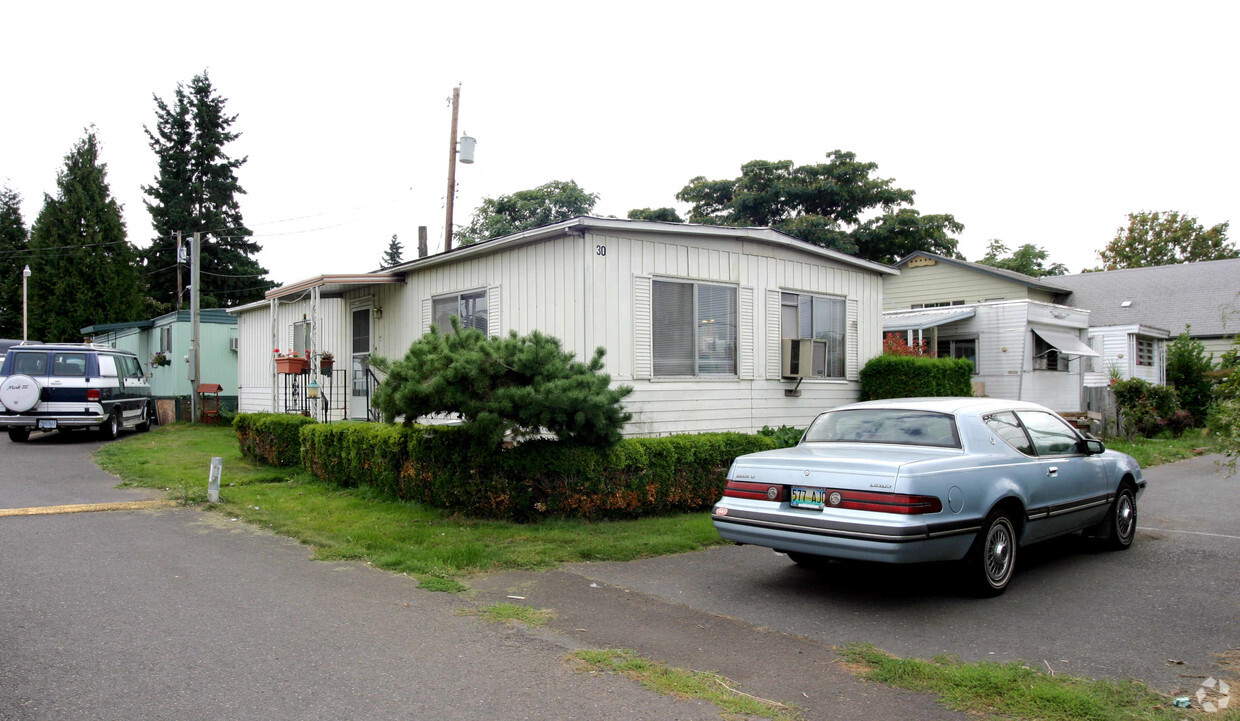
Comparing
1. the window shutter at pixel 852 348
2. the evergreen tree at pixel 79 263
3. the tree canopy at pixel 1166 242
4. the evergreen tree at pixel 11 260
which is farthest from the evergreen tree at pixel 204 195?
the tree canopy at pixel 1166 242

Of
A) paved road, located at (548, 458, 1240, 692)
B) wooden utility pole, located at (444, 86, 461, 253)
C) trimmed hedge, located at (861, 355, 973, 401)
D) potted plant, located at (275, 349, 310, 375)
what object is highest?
wooden utility pole, located at (444, 86, 461, 253)

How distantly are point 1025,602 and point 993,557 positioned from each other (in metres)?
0.38

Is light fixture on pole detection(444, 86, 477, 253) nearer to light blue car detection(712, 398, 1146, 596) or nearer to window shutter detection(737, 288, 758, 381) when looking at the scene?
window shutter detection(737, 288, 758, 381)

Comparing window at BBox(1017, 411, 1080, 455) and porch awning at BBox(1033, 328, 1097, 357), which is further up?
porch awning at BBox(1033, 328, 1097, 357)

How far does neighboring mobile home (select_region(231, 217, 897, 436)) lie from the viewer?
34.9 ft

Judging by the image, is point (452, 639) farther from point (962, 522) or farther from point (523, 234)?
point (523, 234)

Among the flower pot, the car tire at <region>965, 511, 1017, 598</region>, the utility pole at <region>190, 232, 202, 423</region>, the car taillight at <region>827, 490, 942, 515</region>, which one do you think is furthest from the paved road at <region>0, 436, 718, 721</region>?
the utility pole at <region>190, 232, 202, 423</region>

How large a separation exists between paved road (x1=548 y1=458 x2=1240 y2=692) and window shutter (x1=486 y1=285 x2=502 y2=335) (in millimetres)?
4880

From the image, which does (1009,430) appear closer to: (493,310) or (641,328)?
(641,328)

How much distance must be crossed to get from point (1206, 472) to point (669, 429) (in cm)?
1047

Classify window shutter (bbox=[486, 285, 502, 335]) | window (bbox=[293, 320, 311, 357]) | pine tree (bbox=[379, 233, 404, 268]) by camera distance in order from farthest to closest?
1. pine tree (bbox=[379, 233, 404, 268])
2. window (bbox=[293, 320, 311, 357])
3. window shutter (bbox=[486, 285, 502, 335])

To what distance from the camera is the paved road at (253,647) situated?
4.20 meters

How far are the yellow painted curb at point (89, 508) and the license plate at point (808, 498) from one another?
786 centimetres

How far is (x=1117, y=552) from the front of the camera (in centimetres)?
826
